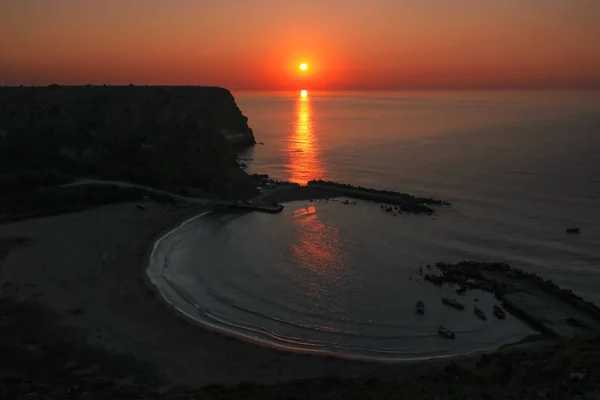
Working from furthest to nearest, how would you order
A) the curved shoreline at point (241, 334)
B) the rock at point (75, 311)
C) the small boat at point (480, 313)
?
the small boat at point (480, 313), the rock at point (75, 311), the curved shoreline at point (241, 334)

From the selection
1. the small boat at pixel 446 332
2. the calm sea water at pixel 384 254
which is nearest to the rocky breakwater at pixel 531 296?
the calm sea water at pixel 384 254

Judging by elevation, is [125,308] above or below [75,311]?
below

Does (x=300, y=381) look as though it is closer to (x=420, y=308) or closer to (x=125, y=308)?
(x=420, y=308)

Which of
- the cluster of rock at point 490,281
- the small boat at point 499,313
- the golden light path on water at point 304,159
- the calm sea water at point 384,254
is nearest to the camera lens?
the calm sea water at point 384,254

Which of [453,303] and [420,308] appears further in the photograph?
[453,303]

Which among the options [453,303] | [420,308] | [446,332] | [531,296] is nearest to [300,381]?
[446,332]

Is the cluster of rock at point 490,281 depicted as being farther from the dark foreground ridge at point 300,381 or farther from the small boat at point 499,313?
the dark foreground ridge at point 300,381

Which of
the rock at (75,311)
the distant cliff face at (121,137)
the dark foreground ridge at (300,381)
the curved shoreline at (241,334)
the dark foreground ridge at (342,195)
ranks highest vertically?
the distant cliff face at (121,137)
